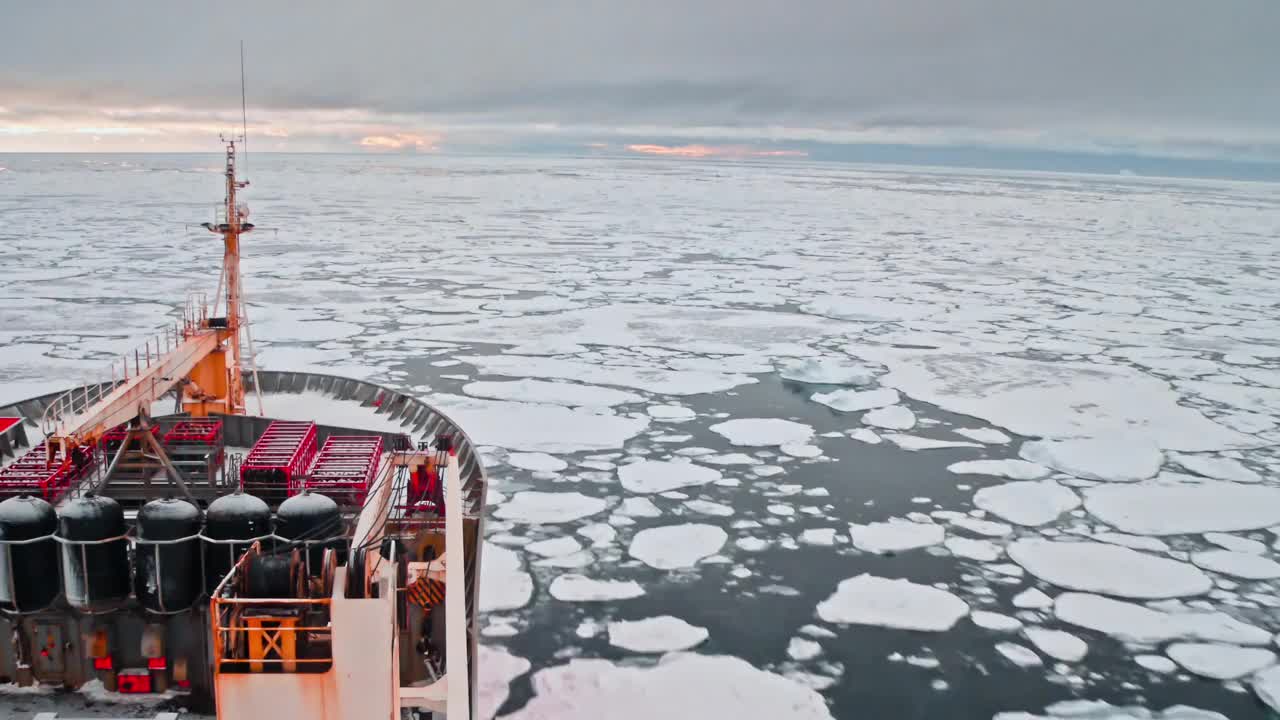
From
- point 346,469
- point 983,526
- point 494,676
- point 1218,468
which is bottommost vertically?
point 494,676

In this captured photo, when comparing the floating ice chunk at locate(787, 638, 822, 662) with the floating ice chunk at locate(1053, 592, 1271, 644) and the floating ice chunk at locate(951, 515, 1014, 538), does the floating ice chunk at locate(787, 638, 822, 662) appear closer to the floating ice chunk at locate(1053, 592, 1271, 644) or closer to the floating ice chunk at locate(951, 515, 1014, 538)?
the floating ice chunk at locate(1053, 592, 1271, 644)

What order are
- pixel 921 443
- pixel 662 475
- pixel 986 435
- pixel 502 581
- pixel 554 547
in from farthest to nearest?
pixel 986 435
pixel 921 443
pixel 662 475
pixel 554 547
pixel 502 581

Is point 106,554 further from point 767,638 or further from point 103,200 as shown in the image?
point 103,200

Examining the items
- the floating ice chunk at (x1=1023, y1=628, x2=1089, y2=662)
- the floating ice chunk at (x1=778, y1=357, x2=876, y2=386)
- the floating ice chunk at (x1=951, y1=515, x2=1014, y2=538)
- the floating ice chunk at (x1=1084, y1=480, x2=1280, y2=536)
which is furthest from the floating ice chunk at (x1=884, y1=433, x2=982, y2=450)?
the floating ice chunk at (x1=1023, y1=628, x2=1089, y2=662)

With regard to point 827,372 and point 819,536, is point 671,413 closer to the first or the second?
point 827,372

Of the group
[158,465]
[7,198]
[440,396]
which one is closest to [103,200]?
[7,198]

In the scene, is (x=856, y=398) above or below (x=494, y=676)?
above

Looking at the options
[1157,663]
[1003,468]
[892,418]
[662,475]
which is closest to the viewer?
[1157,663]

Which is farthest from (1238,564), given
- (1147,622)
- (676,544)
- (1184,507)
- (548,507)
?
(548,507)
